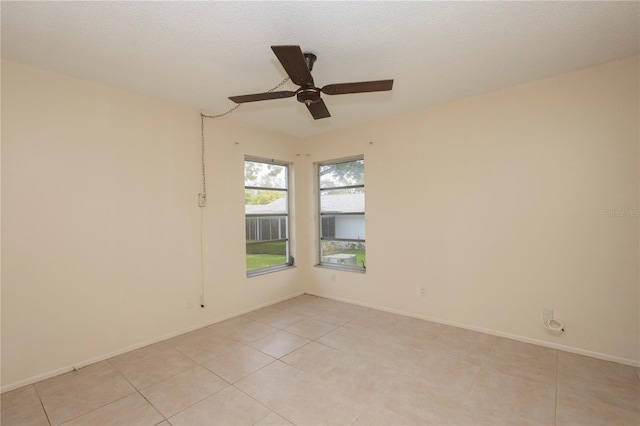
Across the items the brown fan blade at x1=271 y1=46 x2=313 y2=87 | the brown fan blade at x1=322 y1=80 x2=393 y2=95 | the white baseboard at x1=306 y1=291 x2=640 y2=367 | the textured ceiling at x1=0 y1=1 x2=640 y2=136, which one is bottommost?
the white baseboard at x1=306 y1=291 x2=640 y2=367

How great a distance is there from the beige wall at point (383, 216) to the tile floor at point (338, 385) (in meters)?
0.35

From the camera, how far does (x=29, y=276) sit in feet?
7.93

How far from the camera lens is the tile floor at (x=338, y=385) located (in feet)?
6.42

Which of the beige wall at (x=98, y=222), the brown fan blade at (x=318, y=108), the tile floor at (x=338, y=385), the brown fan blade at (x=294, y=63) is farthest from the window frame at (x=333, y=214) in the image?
the brown fan blade at (x=294, y=63)

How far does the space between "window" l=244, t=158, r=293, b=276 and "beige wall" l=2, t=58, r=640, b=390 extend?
0.29 m

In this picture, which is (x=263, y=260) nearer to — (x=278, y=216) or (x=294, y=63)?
(x=278, y=216)

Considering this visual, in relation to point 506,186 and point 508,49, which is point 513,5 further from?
point 506,186

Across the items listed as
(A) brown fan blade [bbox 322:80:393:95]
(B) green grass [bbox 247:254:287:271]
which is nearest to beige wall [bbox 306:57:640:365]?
(B) green grass [bbox 247:254:287:271]

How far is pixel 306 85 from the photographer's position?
2166 mm

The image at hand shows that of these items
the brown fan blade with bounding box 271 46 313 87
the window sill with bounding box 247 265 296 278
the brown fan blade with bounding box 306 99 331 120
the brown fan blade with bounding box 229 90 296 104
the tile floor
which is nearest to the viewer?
the brown fan blade with bounding box 271 46 313 87

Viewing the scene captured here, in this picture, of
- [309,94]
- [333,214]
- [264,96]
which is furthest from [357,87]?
[333,214]

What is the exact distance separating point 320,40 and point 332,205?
281 cm

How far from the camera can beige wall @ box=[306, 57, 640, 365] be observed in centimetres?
257

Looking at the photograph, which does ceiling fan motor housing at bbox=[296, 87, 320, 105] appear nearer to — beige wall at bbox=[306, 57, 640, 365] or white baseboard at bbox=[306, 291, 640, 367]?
beige wall at bbox=[306, 57, 640, 365]
